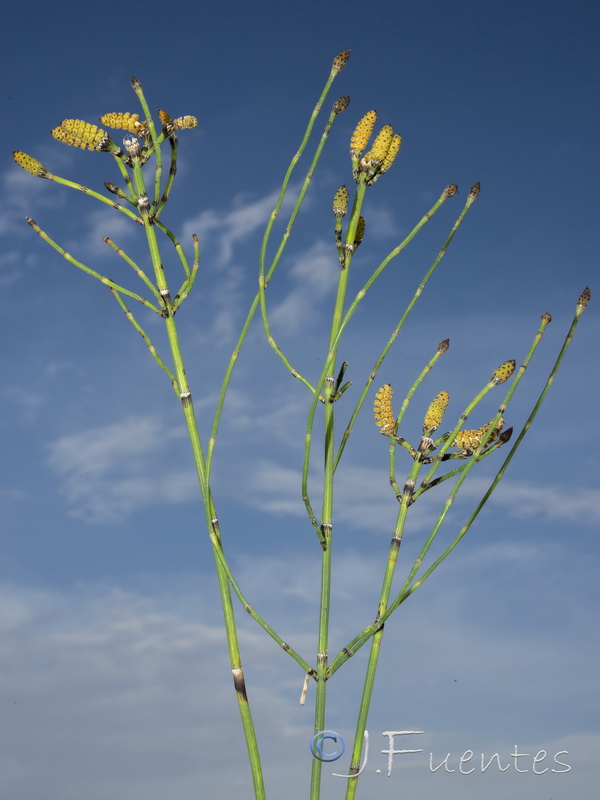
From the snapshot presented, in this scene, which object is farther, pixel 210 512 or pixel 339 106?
pixel 339 106

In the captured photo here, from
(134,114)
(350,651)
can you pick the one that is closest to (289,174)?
(134,114)

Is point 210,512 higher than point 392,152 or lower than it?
lower

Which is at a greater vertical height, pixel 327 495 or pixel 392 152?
pixel 392 152

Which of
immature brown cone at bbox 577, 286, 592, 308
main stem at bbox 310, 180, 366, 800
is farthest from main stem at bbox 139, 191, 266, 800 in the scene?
immature brown cone at bbox 577, 286, 592, 308

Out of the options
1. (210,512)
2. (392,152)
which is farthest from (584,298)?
(210,512)

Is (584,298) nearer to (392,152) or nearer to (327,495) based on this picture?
(392,152)

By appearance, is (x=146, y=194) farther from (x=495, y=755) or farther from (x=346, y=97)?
(x=495, y=755)

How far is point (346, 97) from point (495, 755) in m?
1.32

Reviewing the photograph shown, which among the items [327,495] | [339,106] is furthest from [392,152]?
[327,495]

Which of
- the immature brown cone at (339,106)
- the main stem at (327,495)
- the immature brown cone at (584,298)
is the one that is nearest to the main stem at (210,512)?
the main stem at (327,495)

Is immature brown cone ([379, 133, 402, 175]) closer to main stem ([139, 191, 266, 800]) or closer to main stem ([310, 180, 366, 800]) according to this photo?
main stem ([310, 180, 366, 800])

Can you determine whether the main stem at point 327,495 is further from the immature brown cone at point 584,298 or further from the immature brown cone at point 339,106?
the immature brown cone at point 584,298

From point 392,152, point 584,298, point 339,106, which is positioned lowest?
point 584,298

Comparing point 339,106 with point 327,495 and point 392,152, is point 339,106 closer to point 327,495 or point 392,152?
point 392,152
